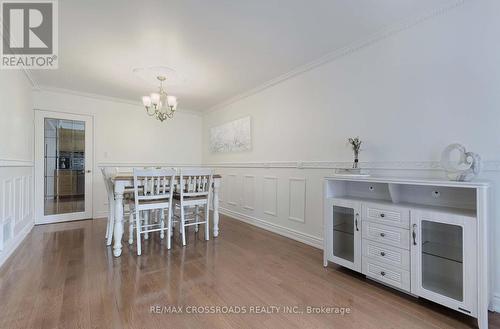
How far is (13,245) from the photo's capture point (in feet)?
9.29

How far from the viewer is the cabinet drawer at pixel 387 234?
6.22 ft

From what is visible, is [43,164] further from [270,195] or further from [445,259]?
[445,259]

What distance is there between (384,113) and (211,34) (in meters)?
1.94

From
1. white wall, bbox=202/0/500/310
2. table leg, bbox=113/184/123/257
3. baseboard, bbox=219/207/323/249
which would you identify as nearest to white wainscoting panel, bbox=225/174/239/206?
baseboard, bbox=219/207/323/249

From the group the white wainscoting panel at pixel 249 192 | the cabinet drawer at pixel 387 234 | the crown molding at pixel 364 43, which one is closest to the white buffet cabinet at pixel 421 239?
the cabinet drawer at pixel 387 234

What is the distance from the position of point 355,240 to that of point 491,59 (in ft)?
5.83

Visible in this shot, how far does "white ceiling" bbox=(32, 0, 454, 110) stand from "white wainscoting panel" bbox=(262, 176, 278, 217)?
160cm

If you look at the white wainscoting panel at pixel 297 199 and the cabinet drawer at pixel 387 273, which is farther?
the white wainscoting panel at pixel 297 199

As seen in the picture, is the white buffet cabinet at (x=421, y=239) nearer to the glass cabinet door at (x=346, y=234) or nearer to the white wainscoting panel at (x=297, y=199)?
the glass cabinet door at (x=346, y=234)

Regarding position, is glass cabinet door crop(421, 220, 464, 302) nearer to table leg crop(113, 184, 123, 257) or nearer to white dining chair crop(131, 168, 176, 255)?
white dining chair crop(131, 168, 176, 255)

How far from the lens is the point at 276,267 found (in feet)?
8.02

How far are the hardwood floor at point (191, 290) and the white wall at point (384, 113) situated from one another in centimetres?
72

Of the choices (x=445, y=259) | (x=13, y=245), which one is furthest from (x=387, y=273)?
(x=13, y=245)

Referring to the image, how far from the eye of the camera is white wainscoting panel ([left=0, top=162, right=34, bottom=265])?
2.49 metres
